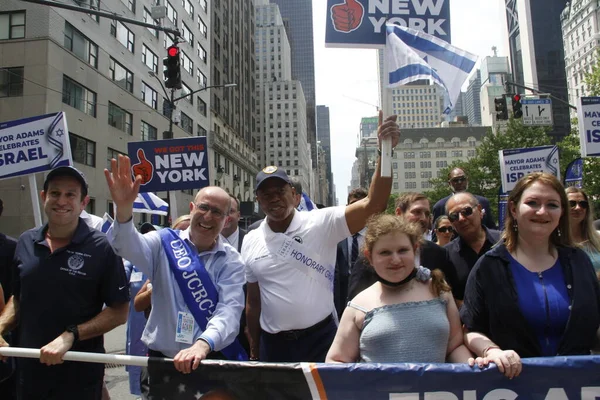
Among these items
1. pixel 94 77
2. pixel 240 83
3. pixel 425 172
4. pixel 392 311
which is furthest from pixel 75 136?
pixel 425 172

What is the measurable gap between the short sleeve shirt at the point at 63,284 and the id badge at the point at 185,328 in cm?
55

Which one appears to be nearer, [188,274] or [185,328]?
[185,328]

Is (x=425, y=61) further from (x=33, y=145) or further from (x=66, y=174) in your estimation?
(x=33, y=145)

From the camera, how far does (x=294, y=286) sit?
329 cm

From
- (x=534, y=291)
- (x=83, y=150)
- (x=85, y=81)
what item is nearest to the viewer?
(x=534, y=291)

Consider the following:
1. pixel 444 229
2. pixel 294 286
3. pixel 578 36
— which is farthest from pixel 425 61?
pixel 578 36

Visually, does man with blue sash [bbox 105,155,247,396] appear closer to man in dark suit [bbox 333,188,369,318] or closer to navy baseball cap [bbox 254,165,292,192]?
navy baseball cap [bbox 254,165,292,192]

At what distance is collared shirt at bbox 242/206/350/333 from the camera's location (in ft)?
10.7

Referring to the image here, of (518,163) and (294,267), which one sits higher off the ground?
(518,163)

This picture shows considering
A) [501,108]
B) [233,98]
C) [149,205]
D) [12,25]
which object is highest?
[233,98]

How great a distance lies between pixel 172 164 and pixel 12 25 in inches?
848

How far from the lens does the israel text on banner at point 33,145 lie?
575 centimetres

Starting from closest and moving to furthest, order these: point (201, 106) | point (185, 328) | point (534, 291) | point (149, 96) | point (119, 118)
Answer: point (534, 291) → point (185, 328) → point (119, 118) → point (149, 96) → point (201, 106)

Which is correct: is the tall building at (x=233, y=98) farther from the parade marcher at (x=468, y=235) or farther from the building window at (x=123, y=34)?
the parade marcher at (x=468, y=235)
